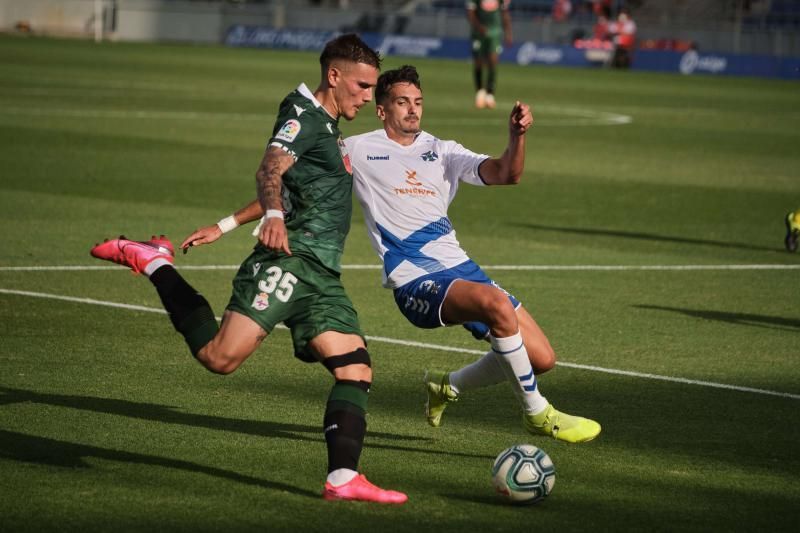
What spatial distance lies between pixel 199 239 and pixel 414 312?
3.76ft

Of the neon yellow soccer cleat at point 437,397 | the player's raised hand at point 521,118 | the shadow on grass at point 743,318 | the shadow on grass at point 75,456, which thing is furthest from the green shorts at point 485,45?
the shadow on grass at point 75,456

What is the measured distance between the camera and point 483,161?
745 cm

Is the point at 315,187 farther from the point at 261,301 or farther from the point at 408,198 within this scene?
the point at 408,198

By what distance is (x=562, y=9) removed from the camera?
190 feet

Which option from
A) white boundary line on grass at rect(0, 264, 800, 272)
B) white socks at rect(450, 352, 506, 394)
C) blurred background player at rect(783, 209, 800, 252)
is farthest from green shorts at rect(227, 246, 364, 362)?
blurred background player at rect(783, 209, 800, 252)

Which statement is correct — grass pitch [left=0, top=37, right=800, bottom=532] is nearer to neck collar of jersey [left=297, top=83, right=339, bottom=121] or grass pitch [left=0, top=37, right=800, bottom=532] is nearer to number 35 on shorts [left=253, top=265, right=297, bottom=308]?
number 35 on shorts [left=253, top=265, right=297, bottom=308]

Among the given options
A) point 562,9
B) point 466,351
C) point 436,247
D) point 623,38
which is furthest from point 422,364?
point 562,9

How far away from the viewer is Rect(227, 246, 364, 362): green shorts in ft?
20.5

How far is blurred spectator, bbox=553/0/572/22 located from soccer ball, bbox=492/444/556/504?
52122mm

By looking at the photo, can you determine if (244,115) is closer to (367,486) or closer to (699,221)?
(699,221)

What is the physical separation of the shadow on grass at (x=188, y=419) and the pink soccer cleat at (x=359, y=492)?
3.19 ft

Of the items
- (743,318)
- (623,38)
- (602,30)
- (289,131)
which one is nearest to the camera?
(289,131)

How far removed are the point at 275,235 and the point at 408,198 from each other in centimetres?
162

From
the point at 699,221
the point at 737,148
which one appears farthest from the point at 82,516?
the point at 737,148
